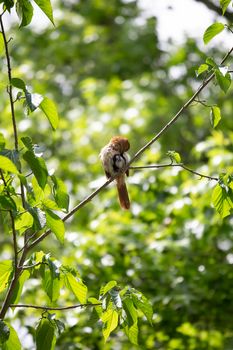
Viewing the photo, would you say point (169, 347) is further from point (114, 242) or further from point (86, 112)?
point (86, 112)

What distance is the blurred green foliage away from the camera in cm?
493

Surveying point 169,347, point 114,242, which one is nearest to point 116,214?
point 114,242

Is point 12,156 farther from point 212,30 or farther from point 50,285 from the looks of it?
point 212,30

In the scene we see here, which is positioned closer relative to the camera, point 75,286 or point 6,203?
point 6,203

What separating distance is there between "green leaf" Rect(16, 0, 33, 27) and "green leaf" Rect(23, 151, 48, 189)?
1.52ft

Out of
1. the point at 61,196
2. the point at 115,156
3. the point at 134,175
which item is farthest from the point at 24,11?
the point at 134,175

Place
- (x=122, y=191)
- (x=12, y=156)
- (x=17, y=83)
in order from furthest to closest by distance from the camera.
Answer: (x=122, y=191) < (x=17, y=83) < (x=12, y=156)

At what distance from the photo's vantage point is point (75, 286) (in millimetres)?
2596

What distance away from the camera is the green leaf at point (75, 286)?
8.45 feet

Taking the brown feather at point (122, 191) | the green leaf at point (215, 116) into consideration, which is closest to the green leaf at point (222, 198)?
the green leaf at point (215, 116)

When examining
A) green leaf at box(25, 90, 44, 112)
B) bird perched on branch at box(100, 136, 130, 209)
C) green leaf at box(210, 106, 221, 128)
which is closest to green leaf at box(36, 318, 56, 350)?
→ green leaf at box(25, 90, 44, 112)

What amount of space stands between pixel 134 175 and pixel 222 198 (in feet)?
8.98

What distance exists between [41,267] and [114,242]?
2.66 meters

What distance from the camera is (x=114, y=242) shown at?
516 cm
